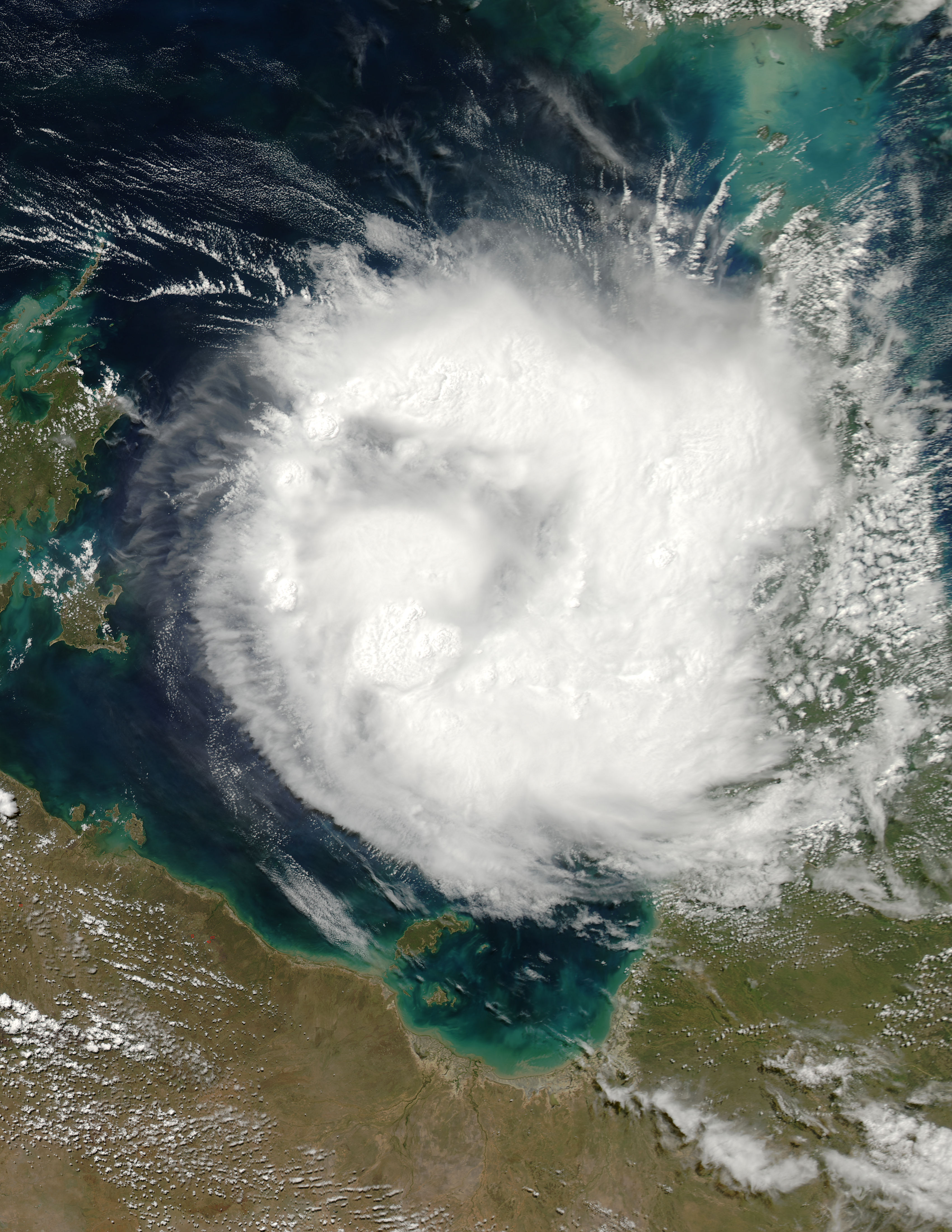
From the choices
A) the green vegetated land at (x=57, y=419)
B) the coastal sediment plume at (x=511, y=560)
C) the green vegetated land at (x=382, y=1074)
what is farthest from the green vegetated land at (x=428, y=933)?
the green vegetated land at (x=57, y=419)

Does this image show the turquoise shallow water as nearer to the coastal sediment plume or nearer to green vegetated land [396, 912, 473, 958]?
green vegetated land [396, 912, 473, 958]

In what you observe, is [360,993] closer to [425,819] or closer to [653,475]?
[425,819]

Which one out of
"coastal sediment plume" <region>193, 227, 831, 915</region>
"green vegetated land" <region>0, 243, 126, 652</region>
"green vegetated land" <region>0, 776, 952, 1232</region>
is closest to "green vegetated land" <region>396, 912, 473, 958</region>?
"green vegetated land" <region>0, 776, 952, 1232</region>

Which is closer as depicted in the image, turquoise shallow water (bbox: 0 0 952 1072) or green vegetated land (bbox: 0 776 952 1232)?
green vegetated land (bbox: 0 776 952 1232)

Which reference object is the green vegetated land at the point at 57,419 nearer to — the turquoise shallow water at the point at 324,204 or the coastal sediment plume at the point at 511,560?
the turquoise shallow water at the point at 324,204

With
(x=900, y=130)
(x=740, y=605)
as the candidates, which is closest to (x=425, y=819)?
(x=740, y=605)

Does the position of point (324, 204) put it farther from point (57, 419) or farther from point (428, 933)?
point (428, 933)

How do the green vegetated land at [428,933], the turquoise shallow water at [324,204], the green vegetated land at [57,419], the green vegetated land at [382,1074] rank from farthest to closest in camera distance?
the green vegetated land at [57,419] < the green vegetated land at [428,933] < the turquoise shallow water at [324,204] < the green vegetated land at [382,1074]
